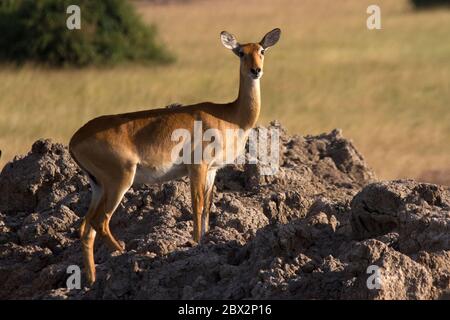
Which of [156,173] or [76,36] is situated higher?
[76,36]

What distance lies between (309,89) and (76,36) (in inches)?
248

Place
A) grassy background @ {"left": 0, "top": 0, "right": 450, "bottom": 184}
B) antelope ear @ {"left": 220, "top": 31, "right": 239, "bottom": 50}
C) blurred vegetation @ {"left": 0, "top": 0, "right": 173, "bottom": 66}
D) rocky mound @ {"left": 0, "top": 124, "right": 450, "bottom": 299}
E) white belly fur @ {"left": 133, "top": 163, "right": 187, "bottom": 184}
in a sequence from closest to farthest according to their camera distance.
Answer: rocky mound @ {"left": 0, "top": 124, "right": 450, "bottom": 299} → white belly fur @ {"left": 133, "top": 163, "right": 187, "bottom": 184} → antelope ear @ {"left": 220, "top": 31, "right": 239, "bottom": 50} → grassy background @ {"left": 0, "top": 0, "right": 450, "bottom": 184} → blurred vegetation @ {"left": 0, "top": 0, "right": 173, "bottom": 66}

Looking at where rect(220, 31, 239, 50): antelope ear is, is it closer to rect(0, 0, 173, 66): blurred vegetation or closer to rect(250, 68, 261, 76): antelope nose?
rect(250, 68, 261, 76): antelope nose

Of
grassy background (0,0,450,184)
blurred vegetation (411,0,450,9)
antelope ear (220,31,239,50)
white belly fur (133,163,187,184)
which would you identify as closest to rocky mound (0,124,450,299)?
white belly fur (133,163,187,184)

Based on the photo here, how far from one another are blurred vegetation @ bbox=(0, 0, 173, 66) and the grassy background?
85 centimetres

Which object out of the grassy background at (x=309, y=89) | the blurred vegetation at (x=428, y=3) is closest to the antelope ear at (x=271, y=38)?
the grassy background at (x=309, y=89)

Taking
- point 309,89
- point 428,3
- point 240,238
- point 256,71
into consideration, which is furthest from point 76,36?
point 428,3

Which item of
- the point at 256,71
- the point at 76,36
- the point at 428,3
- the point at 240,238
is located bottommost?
the point at 240,238

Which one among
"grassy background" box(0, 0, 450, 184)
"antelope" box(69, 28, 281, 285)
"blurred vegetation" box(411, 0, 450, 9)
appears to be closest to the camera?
"antelope" box(69, 28, 281, 285)

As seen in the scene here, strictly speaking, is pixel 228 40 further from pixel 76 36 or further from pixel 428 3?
pixel 428 3

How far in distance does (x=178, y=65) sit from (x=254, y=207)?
774 inches

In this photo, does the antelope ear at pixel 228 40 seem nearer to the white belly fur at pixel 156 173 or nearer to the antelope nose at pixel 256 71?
the antelope nose at pixel 256 71

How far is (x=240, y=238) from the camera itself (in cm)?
1052

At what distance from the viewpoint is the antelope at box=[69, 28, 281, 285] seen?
10.2m
